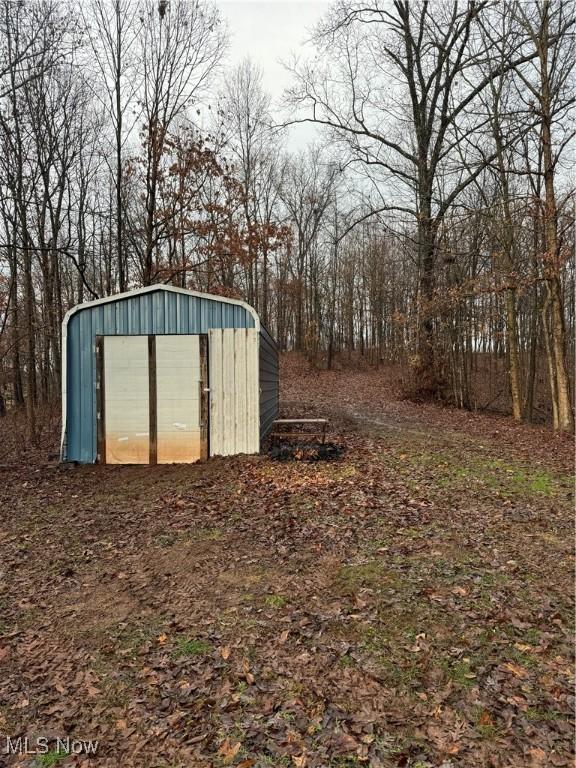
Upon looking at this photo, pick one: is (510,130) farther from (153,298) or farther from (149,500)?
(149,500)

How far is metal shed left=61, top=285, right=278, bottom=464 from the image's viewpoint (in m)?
8.32

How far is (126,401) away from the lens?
8352 mm

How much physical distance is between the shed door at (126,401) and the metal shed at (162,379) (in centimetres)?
2

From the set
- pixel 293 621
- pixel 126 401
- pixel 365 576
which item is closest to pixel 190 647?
pixel 293 621

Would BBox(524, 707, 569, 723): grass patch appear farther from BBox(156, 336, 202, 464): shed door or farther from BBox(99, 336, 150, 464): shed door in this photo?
BBox(99, 336, 150, 464): shed door

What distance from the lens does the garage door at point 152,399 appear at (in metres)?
8.32

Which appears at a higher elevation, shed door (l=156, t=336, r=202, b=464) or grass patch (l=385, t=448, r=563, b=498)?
shed door (l=156, t=336, r=202, b=464)

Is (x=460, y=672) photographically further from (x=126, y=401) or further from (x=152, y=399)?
(x=126, y=401)

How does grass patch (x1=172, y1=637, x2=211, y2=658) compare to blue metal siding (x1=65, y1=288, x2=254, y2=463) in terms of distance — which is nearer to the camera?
grass patch (x1=172, y1=637, x2=211, y2=658)

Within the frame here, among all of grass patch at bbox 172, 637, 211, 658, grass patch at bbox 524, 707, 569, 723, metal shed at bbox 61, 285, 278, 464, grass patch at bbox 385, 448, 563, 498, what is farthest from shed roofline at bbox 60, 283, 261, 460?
grass patch at bbox 524, 707, 569, 723

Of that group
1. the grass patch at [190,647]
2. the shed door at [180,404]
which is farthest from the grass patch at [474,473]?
the grass patch at [190,647]

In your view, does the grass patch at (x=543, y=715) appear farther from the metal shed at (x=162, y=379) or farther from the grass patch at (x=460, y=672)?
the metal shed at (x=162, y=379)

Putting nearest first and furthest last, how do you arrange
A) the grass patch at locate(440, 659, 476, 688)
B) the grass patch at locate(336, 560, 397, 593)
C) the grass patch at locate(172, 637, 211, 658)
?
the grass patch at locate(440, 659, 476, 688) < the grass patch at locate(172, 637, 211, 658) < the grass patch at locate(336, 560, 397, 593)

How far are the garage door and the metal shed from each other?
18 mm
